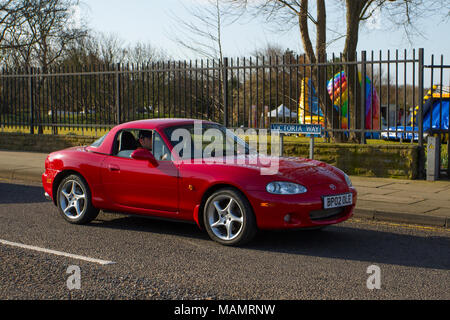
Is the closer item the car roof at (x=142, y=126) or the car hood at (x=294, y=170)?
the car hood at (x=294, y=170)

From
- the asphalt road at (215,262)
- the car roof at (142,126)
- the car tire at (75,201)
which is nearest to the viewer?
the asphalt road at (215,262)

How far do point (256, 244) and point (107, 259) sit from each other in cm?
169

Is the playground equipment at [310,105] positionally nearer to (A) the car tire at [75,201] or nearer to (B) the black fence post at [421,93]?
(B) the black fence post at [421,93]

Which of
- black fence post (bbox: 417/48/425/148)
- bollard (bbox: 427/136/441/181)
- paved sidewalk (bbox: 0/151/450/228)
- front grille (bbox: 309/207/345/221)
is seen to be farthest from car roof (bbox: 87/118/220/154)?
black fence post (bbox: 417/48/425/148)

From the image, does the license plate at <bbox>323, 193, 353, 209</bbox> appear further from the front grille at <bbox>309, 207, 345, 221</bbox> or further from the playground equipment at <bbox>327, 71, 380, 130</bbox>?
the playground equipment at <bbox>327, 71, 380, 130</bbox>

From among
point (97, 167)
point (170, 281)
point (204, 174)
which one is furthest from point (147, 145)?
point (170, 281)

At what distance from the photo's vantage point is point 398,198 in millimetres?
9156

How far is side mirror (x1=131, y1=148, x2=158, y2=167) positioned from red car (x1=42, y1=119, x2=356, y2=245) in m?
0.01

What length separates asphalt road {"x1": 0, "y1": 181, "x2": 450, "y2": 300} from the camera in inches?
180

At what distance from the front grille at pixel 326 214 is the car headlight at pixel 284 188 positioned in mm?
285

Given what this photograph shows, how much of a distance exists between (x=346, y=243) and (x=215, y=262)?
1.77 metres

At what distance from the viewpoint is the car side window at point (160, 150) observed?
6789 mm

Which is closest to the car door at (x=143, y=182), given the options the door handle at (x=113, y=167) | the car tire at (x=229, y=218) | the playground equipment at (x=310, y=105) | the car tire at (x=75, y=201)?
the door handle at (x=113, y=167)

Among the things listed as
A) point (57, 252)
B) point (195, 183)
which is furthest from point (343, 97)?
point (57, 252)
